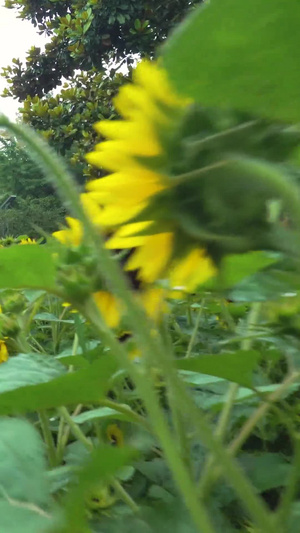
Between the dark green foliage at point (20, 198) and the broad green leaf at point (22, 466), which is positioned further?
the dark green foliage at point (20, 198)

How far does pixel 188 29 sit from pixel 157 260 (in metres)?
0.11

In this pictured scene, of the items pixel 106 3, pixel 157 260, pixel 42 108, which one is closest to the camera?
pixel 157 260

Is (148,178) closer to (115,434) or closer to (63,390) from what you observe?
(63,390)

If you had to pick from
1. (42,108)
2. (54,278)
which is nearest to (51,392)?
(54,278)

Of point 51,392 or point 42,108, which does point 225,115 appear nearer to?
point 51,392

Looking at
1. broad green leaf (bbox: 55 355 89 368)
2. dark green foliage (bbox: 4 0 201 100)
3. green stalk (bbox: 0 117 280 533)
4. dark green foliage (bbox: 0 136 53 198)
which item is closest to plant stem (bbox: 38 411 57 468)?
broad green leaf (bbox: 55 355 89 368)

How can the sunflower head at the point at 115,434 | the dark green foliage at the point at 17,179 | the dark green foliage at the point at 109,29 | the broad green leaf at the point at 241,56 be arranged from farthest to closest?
1. the dark green foliage at the point at 17,179
2. the dark green foliage at the point at 109,29
3. the sunflower head at the point at 115,434
4. the broad green leaf at the point at 241,56

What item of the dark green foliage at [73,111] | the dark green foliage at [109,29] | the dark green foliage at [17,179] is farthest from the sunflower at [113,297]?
the dark green foliage at [17,179]

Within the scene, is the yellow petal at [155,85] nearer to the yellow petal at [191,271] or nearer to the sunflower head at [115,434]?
the yellow petal at [191,271]

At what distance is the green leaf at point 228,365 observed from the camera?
0.22 meters

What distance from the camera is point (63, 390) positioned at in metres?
0.20

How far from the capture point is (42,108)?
8.63ft

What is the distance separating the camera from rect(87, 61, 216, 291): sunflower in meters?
0.20

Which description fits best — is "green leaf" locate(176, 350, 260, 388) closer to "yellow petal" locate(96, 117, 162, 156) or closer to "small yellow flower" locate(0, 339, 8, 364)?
"yellow petal" locate(96, 117, 162, 156)
